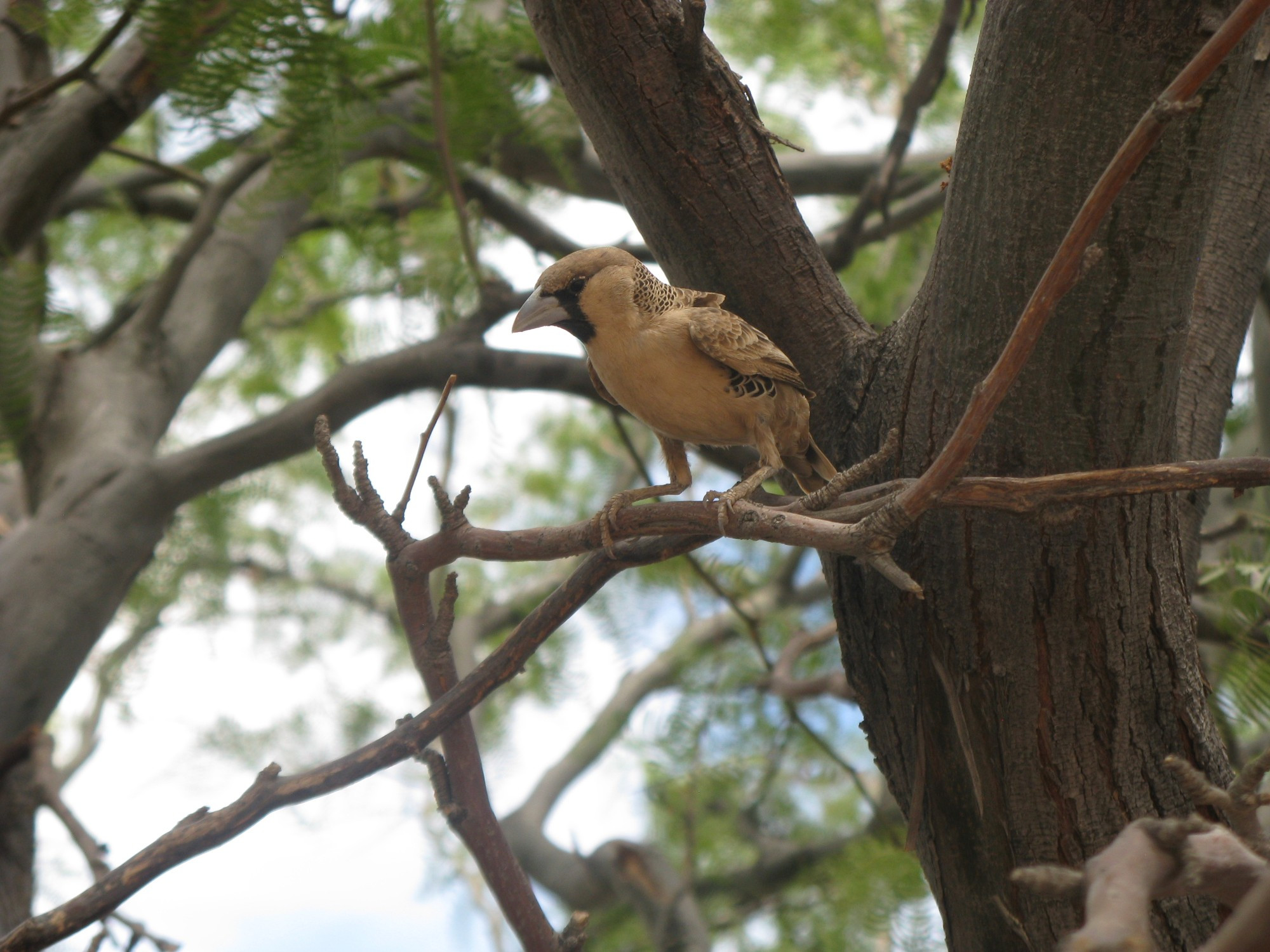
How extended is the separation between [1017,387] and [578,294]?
1317mm

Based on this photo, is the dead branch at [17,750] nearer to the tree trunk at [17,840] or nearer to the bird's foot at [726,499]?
the tree trunk at [17,840]

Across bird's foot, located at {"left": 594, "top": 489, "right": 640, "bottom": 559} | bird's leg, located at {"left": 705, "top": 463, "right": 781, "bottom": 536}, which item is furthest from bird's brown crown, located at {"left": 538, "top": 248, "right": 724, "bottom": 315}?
bird's foot, located at {"left": 594, "top": 489, "right": 640, "bottom": 559}

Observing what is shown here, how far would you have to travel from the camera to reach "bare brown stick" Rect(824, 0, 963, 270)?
3760 millimetres

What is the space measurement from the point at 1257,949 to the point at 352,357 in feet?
22.5

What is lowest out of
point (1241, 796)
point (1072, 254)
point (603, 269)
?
point (1241, 796)

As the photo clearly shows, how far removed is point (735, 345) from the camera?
8.48ft

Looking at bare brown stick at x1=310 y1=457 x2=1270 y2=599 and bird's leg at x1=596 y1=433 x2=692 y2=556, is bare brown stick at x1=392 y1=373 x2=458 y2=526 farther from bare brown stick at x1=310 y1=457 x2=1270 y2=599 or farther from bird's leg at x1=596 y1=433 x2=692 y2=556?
bird's leg at x1=596 y1=433 x2=692 y2=556

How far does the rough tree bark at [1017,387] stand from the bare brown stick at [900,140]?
4.24 ft

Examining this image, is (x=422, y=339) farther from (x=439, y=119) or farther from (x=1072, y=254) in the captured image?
(x=1072, y=254)

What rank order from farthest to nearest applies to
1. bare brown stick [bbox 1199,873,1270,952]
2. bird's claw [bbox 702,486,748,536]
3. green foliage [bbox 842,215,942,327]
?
1. green foliage [bbox 842,215,942,327]
2. bird's claw [bbox 702,486,748,536]
3. bare brown stick [bbox 1199,873,1270,952]

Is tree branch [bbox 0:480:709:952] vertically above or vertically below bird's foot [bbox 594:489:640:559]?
below

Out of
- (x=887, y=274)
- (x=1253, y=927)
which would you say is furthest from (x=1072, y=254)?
(x=887, y=274)

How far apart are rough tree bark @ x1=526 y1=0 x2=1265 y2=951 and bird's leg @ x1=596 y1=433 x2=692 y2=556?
471 millimetres

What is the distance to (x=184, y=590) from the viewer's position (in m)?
6.51
